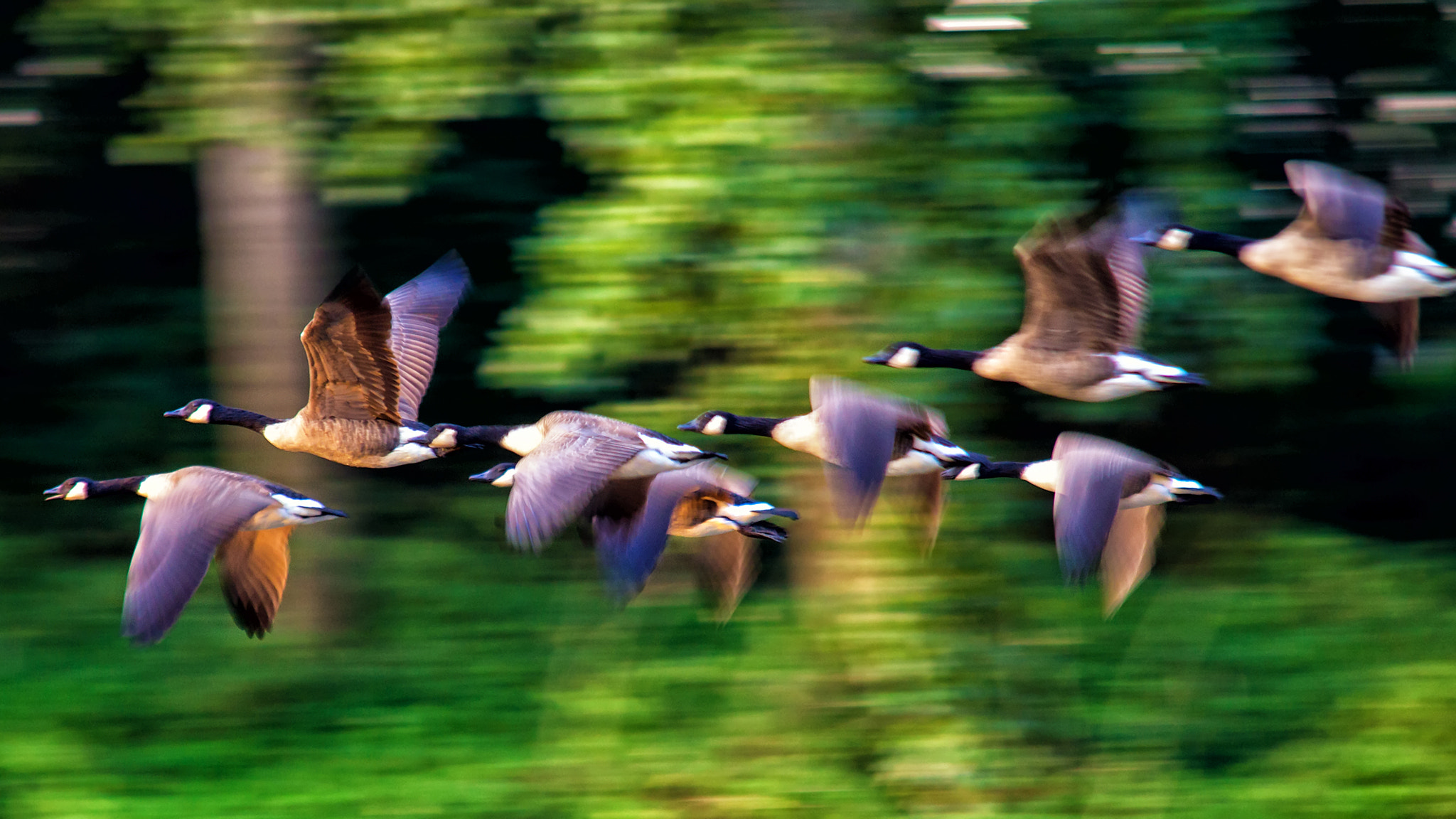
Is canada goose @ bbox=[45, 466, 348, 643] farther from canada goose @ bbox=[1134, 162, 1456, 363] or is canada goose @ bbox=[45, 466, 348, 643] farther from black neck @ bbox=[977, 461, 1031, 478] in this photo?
canada goose @ bbox=[1134, 162, 1456, 363]

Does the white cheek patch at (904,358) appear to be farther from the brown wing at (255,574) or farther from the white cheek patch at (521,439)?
the brown wing at (255,574)

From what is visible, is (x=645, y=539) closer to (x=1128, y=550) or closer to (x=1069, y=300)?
(x=1069, y=300)

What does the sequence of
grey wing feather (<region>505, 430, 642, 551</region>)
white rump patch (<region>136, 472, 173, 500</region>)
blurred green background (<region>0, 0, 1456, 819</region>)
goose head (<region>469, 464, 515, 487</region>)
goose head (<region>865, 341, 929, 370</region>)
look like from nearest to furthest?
grey wing feather (<region>505, 430, 642, 551</region>), goose head (<region>865, 341, 929, 370</region>), white rump patch (<region>136, 472, 173, 500</region>), blurred green background (<region>0, 0, 1456, 819</region>), goose head (<region>469, 464, 515, 487</region>)

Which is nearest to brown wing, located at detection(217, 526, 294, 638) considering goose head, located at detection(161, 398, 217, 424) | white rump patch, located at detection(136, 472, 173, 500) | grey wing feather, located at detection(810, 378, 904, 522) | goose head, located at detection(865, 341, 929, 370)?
white rump patch, located at detection(136, 472, 173, 500)

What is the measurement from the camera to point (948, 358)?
14.0ft

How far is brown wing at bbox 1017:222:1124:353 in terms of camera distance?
4.21 metres

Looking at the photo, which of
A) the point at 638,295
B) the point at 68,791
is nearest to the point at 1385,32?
the point at 638,295

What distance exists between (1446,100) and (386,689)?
4.32 m

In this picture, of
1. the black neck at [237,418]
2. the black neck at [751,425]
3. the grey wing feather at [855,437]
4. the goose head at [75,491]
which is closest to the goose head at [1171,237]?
the grey wing feather at [855,437]

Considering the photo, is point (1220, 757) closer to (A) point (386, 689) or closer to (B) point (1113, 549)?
(B) point (1113, 549)

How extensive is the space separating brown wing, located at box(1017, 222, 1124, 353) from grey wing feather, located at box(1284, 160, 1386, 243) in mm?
556

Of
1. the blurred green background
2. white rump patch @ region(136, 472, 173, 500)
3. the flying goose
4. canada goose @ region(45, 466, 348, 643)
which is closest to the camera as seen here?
canada goose @ region(45, 466, 348, 643)

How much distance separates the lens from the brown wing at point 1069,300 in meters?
4.21

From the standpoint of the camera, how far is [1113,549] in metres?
4.82
